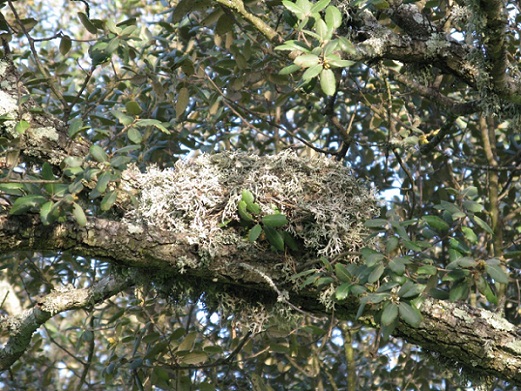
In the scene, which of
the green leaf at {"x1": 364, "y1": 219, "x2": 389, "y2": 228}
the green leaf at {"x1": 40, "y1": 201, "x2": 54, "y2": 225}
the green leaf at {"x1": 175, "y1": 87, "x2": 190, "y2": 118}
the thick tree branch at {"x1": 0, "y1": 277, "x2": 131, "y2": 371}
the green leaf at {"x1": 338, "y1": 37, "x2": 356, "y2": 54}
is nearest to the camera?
the green leaf at {"x1": 40, "y1": 201, "x2": 54, "y2": 225}

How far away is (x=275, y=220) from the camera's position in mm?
2176

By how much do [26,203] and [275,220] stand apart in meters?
0.74

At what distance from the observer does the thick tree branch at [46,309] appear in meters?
2.50

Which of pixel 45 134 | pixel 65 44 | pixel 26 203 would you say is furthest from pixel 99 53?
pixel 26 203

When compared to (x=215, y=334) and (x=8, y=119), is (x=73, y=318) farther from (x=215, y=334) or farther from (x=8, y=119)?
(x=8, y=119)

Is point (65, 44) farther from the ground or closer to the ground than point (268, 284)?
farther from the ground

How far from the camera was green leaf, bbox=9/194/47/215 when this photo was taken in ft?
5.99

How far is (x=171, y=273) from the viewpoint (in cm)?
224

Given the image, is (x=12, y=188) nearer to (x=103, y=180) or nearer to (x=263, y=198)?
(x=103, y=180)

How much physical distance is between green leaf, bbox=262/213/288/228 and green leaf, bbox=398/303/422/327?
0.44 meters

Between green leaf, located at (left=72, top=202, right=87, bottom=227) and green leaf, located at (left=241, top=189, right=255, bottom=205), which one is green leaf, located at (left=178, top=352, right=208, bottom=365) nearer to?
green leaf, located at (left=241, top=189, right=255, bottom=205)

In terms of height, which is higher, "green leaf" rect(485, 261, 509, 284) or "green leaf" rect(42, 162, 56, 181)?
"green leaf" rect(42, 162, 56, 181)

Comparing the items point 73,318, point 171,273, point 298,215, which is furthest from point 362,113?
point 73,318

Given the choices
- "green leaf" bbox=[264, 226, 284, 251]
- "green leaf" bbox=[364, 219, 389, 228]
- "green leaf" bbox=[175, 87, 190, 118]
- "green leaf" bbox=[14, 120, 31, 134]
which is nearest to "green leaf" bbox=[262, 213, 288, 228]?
"green leaf" bbox=[264, 226, 284, 251]
